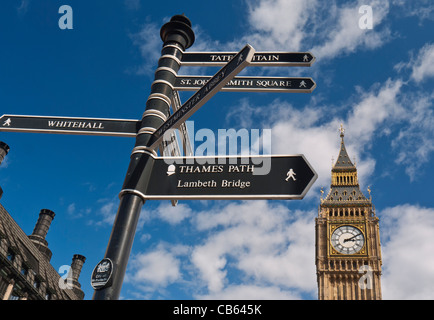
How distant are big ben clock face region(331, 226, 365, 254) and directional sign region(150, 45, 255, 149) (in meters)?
65.4

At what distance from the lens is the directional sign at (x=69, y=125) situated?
18.0 feet

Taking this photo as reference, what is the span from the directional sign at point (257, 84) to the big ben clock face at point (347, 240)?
210 ft

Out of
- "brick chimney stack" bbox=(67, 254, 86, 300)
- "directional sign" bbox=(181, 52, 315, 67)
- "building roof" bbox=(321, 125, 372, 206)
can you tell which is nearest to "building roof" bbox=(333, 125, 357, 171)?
"building roof" bbox=(321, 125, 372, 206)

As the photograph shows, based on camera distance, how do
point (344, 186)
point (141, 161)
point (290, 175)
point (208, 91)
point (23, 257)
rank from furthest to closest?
point (344, 186)
point (23, 257)
point (141, 161)
point (208, 91)
point (290, 175)

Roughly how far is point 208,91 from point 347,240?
66.8 m

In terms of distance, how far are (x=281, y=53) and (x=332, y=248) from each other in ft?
210

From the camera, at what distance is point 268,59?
5.98 m

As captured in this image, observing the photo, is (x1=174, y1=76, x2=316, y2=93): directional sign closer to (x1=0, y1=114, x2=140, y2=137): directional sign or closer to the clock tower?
(x1=0, y1=114, x2=140, y2=137): directional sign

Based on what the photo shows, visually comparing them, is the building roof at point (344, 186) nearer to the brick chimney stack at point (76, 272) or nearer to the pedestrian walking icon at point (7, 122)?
the brick chimney stack at point (76, 272)

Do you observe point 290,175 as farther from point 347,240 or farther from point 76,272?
point 76,272

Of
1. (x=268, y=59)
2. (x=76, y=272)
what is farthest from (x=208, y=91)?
(x=76, y=272)

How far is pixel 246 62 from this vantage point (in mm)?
4246

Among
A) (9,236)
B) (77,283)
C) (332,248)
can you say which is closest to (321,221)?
(332,248)
